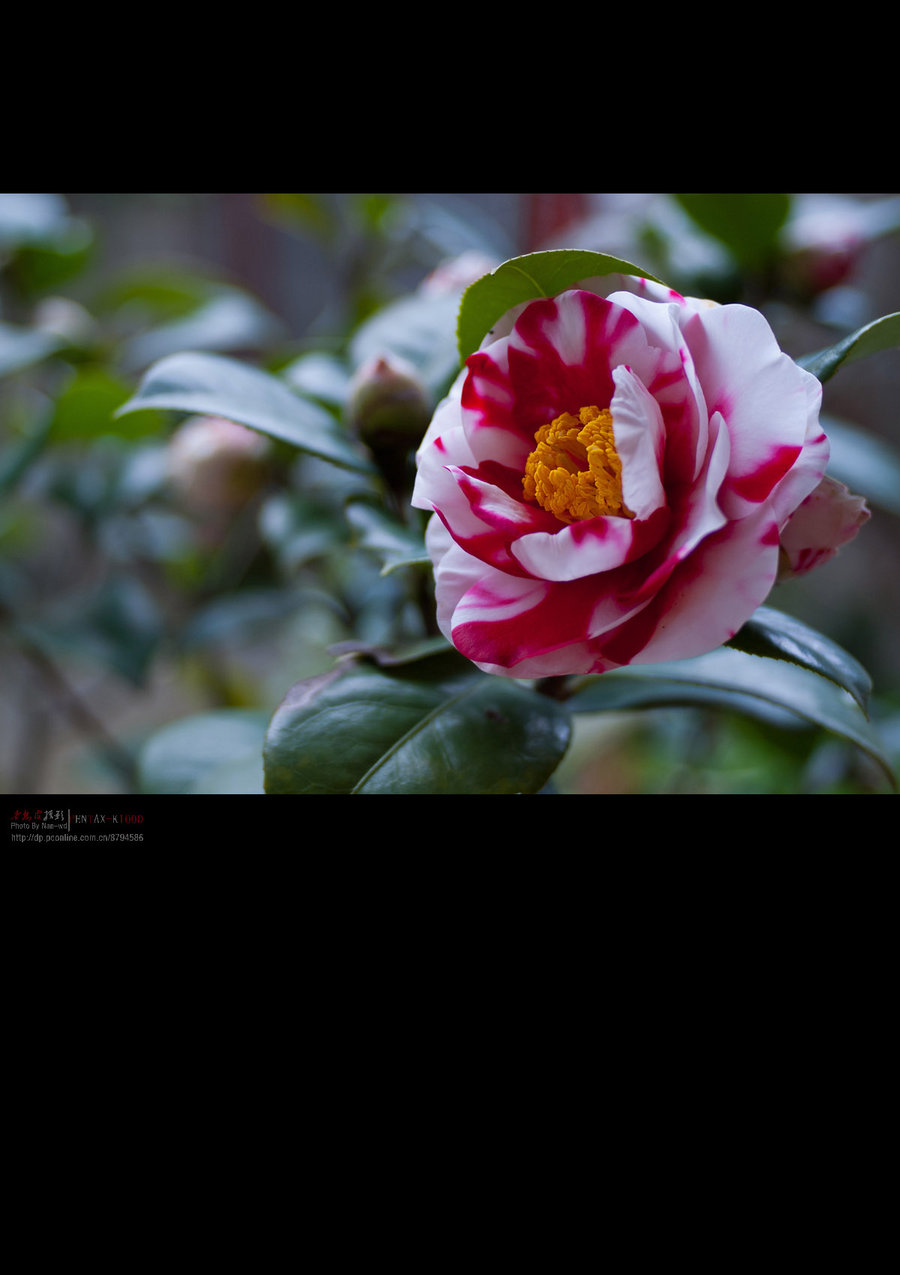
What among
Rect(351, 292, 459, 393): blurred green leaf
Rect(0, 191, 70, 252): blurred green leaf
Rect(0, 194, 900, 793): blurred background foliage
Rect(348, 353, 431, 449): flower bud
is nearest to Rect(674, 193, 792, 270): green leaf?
Rect(0, 194, 900, 793): blurred background foliage

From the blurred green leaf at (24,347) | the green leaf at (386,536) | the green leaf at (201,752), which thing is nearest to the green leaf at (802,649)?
the green leaf at (386,536)

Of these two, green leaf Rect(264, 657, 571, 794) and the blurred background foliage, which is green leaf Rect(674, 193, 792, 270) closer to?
the blurred background foliage

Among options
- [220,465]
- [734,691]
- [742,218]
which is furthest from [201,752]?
[742,218]

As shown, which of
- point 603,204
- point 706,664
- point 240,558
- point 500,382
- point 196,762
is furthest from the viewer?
point 603,204

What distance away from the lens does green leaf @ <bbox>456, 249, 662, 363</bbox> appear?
345mm

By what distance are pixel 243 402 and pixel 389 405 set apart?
0.08 m

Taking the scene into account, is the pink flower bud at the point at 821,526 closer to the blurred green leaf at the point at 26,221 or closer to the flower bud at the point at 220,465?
the flower bud at the point at 220,465

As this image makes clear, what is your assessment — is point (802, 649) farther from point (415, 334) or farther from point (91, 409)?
point (91, 409)

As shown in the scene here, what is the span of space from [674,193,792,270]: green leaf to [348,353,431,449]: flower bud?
1.44 ft

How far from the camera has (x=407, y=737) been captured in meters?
0.41
